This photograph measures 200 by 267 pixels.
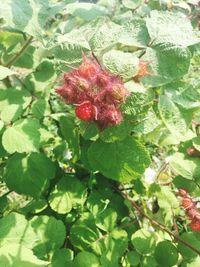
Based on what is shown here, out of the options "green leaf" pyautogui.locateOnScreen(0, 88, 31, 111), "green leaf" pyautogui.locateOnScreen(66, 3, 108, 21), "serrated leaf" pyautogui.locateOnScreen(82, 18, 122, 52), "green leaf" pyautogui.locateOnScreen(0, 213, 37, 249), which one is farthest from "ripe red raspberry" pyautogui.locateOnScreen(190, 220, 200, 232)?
"green leaf" pyautogui.locateOnScreen(66, 3, 108, 21)

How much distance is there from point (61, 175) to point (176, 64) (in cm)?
84

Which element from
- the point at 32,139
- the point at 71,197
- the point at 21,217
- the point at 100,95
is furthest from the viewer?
the point at 71,197

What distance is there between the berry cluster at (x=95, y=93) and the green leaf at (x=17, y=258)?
0.37 metres

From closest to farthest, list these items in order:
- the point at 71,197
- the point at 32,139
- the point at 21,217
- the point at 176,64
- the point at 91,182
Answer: the point at 176,64 < the point at 21,217 < the point at 32,139 < the point at 71,197 < the point at 91,182

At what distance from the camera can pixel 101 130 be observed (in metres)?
1.14

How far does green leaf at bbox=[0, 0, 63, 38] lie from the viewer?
1.33m

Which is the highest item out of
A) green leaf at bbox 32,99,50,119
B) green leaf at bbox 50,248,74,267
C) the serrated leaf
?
the serrated leaf

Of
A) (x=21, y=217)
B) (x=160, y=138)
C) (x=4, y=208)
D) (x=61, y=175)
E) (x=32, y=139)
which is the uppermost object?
(x=32, y=139)

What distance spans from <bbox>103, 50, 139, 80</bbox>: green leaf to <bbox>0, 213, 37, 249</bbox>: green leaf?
1.77 ft

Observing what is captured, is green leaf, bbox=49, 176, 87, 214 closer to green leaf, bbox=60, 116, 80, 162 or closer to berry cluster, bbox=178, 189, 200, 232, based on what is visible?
green leaf, bbox=60, 116, 80, 162

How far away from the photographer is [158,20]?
1222 mm

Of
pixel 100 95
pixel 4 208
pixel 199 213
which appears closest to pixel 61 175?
pixel 4 208

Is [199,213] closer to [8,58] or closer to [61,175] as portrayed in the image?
[61,175]

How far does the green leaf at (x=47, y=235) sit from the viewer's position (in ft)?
4.53
